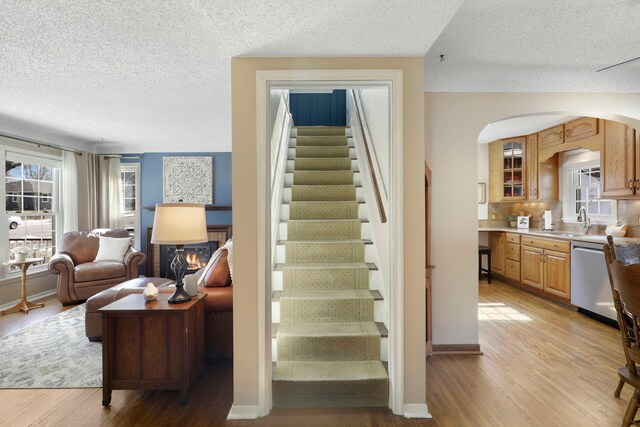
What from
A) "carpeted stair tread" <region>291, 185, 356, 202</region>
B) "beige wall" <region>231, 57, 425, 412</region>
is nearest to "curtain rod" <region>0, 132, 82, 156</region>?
"carpeted stair tread" <region>291, 185, 356, 202</region>

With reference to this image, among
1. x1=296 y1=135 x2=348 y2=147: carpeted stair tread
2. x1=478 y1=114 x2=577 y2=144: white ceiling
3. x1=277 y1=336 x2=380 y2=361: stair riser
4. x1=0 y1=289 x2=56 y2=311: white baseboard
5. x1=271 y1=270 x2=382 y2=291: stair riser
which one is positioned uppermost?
x1=478 y1=114 x2=577 y2=144: white ceiling

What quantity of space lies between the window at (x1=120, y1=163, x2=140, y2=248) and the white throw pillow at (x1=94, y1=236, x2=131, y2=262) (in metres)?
1.13

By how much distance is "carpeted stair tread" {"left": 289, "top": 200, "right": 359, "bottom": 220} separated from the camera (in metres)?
3.59

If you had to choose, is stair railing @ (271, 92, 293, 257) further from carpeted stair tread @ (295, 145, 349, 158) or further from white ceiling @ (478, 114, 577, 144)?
white ceiling @ (478, 114, 577, 144)

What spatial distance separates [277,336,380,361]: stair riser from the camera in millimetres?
2414

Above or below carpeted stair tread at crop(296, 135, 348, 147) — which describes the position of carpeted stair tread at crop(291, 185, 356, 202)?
below

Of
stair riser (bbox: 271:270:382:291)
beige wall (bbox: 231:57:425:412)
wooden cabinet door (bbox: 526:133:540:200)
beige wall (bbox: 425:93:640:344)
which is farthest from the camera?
wooden cabinet door (bbox: 526:133:540:200)

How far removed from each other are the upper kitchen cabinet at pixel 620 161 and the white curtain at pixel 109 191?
767 cm

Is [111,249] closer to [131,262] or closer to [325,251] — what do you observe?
[131,262]

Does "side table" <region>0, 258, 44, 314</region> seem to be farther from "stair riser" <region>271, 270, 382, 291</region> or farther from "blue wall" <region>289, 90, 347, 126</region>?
"blue wall" <region>289, 90, 347, 126</region>

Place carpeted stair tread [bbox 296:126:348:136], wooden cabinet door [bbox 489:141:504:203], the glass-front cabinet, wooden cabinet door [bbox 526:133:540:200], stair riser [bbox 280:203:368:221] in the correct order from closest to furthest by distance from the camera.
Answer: stair riser [bbox 280:203:368:221]
carpeted stair tread [bbox 296:126:348:136]
wooden cabinet door [bbox 526:133:540:200]
the glass-front cabinet
wooden cabinet door [bbox 489:141:504:203]

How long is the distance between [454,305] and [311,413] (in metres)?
1.70

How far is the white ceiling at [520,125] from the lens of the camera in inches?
178

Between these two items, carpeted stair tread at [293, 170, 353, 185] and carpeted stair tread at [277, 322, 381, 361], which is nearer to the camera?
carpeted stair tread at [277, 322, 381, 361]
